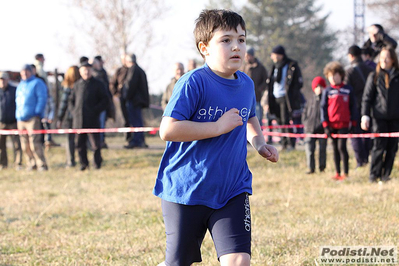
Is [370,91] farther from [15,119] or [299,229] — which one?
[15,119]

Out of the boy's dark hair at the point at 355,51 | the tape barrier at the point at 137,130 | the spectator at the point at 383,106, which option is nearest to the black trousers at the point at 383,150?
the spectator at the point at 383,106

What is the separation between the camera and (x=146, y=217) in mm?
6750

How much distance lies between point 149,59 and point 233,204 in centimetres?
2676

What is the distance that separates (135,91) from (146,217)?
712cm

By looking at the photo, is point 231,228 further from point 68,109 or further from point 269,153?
point 68,109

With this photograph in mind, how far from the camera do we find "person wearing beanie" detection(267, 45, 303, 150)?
1191 centimetres

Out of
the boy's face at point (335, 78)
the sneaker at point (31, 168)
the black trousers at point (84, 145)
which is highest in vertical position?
the boy's face at point (335, 78)

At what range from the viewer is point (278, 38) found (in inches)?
1903

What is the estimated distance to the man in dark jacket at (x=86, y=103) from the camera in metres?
11.6

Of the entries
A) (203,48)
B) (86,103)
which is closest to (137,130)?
(86,103)

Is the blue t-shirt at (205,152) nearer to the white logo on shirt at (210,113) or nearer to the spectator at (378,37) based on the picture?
the white logo on shirt at (210,113)

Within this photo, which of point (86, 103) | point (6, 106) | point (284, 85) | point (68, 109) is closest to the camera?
point (86, 103)

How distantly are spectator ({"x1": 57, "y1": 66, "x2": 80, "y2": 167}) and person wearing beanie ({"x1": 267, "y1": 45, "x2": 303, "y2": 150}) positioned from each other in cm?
398

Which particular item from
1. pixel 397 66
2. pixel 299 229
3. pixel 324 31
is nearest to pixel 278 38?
pixel 324 31
